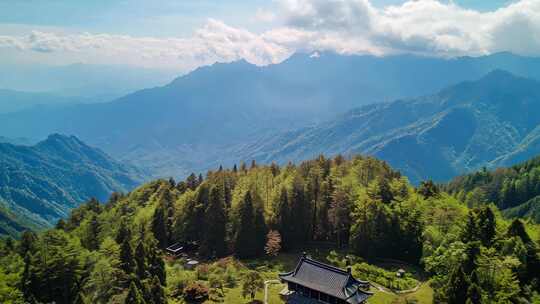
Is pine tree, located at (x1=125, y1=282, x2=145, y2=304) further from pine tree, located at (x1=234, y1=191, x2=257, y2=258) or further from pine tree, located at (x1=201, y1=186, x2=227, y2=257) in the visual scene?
pine tree, located at (x1=201, y1=186, x2=227, y2=257)

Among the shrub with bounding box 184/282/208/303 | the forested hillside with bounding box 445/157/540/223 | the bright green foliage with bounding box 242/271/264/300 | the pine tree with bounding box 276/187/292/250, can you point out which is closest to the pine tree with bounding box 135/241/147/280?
the shrub with bounding box 184/282/208/303

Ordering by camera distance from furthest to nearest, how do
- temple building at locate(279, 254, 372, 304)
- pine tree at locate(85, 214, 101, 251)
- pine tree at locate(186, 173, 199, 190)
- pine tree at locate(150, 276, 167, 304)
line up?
pine tree at locate(186, 173, 199, 190)
pine tree at locate(85, 214, 101, 251)
pine tree at locate(150, 276, 167, 304)
temple building at locate(279, 254, 372, 304)

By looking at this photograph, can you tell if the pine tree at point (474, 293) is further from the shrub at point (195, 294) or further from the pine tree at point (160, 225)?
the pine tree at point (160, 225)

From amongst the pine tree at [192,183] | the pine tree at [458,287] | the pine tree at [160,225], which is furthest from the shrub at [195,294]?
the pine tree at [192,183]

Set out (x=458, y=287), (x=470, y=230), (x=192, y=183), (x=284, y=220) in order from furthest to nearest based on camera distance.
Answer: (x=192, y=183) → (x=284, y=220) → (x=470, y=230) → (x=458, y=287)

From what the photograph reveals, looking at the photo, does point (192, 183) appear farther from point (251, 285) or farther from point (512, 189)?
point (512, 189)

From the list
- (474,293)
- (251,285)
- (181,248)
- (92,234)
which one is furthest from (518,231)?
(92,234)
